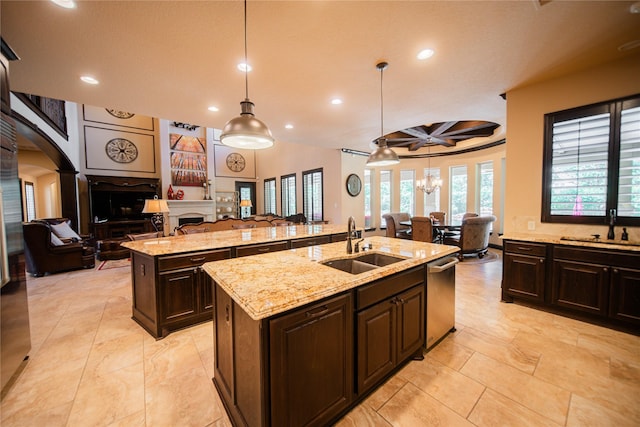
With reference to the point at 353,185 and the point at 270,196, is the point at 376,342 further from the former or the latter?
the point at 270,196

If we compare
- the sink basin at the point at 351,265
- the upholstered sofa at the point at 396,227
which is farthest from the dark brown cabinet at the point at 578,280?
the upholstered sofa at the point at 396,227

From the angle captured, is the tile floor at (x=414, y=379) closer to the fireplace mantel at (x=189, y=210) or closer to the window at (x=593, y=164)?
the window at (x=593, y=164)

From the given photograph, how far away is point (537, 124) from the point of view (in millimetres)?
3070

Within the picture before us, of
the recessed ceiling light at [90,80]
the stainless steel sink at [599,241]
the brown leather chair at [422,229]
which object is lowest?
the brown leather chair at [422,229]

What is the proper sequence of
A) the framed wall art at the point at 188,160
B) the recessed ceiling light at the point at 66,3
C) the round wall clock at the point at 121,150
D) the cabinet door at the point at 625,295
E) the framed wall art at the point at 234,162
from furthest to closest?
the framed wall art at the point at 234,162
the framed wall art at the point at 188,160
the round wall clock at the point at 121,150
the cabinet door at the point at 625,295
the recessed ceiling light at the point at 66,3

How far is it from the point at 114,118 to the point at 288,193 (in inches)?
253

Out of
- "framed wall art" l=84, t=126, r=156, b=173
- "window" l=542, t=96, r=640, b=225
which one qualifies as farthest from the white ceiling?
"framed wall art" l=84, t=126, r=156, b=173

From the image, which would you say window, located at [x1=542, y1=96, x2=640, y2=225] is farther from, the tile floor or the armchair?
the armchair

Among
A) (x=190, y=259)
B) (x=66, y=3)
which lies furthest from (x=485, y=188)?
(x=66, y=3)

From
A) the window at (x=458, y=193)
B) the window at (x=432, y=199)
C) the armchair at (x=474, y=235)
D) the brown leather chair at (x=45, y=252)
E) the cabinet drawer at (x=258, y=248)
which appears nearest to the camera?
the cabinet drawer at (x=258, y=248)

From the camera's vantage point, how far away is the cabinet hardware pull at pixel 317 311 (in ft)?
4.18

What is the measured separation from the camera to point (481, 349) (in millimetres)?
2230

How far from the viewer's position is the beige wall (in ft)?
Answer: 8.54

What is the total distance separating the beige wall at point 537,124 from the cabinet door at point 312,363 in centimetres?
313
